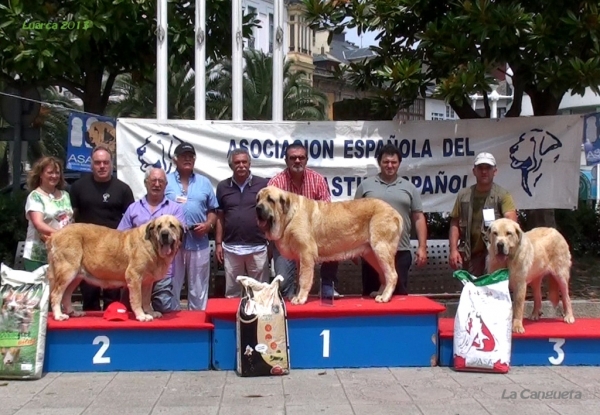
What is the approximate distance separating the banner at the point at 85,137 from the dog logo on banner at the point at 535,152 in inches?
202

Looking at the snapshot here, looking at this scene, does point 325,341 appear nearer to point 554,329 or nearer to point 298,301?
point 298,301

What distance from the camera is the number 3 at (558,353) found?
703 cm

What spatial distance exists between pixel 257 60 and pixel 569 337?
973 inches

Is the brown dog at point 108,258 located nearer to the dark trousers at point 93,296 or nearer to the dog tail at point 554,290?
the dark trousers at point 93,296

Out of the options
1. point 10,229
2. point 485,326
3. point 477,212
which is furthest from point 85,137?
point 485,326

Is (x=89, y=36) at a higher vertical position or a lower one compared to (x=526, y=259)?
higher

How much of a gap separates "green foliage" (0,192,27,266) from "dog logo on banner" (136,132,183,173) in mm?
2092

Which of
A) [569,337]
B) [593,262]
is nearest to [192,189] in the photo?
[569,337]

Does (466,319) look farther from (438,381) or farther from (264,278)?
(264,278)

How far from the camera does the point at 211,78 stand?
31125 millimetres

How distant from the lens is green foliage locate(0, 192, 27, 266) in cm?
1016

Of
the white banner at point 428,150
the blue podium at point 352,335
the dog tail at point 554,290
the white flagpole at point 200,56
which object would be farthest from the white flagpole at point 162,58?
the dog tail at point 554,290

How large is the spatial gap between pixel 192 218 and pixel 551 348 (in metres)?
3.70

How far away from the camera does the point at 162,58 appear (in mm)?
9898
